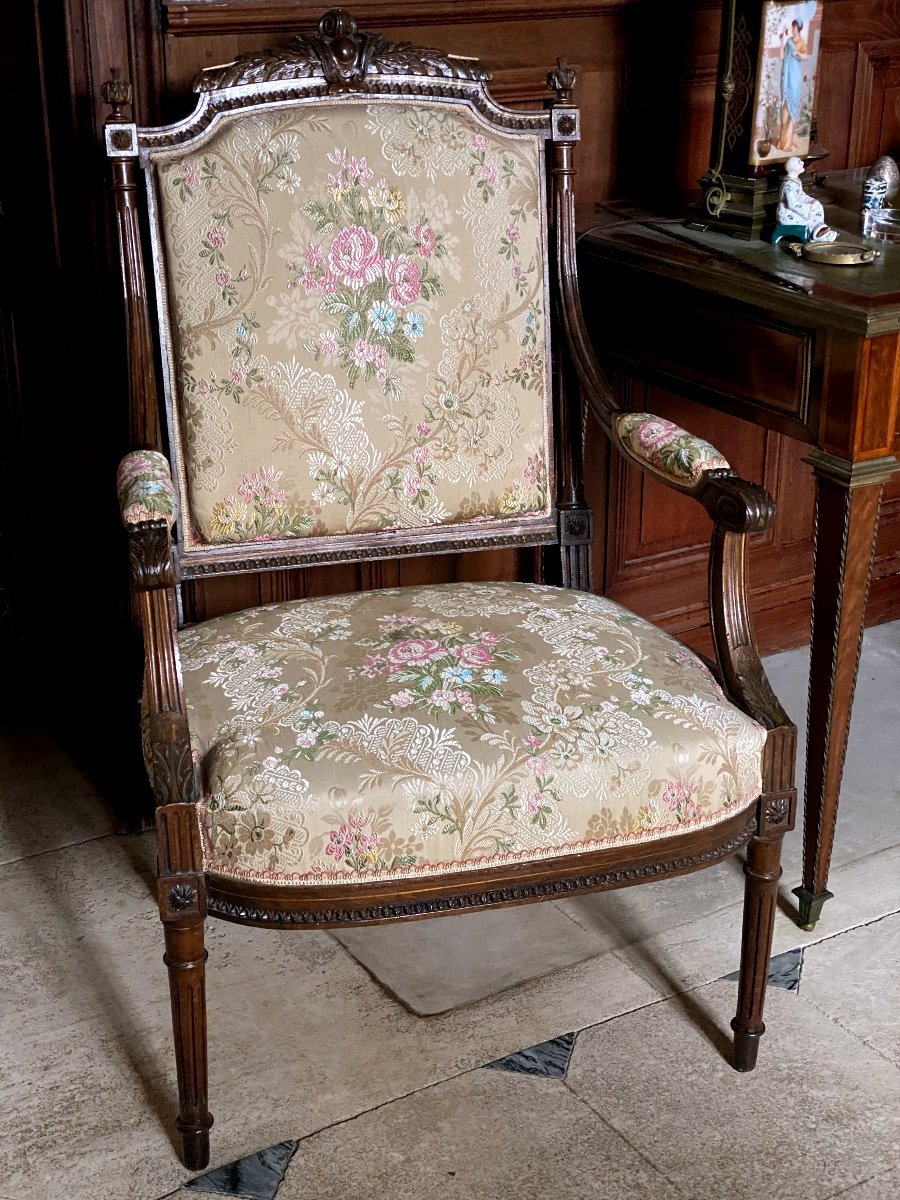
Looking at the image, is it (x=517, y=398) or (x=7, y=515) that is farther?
(x=7, y=515)

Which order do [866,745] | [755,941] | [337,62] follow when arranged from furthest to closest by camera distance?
[866,745]
[337,62]
[755,941]

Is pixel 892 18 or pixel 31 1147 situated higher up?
pixel 892 18

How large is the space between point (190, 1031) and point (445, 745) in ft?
1.36

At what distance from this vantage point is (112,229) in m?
2.02

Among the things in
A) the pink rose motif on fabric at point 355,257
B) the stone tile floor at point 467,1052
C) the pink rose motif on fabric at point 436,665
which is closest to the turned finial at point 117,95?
the pink rose motif on fabric at point 355,257

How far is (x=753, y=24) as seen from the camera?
208cm

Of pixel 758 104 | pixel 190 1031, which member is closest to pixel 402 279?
pixel 758 104

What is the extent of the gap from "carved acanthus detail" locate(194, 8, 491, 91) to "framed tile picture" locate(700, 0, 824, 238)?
1.40ft

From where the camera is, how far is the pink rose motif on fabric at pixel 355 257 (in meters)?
1.86

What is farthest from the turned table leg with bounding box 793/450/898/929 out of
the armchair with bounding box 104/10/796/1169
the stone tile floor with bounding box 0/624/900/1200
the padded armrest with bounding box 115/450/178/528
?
the padded armrest with bounding box 115/450/178/528

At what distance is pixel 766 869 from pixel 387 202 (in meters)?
0.94

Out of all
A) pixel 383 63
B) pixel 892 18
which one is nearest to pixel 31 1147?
pixel 383 63

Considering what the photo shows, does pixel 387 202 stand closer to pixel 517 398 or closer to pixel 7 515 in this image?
pixel 517 398

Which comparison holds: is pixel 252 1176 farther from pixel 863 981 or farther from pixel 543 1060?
pixel 863 981
